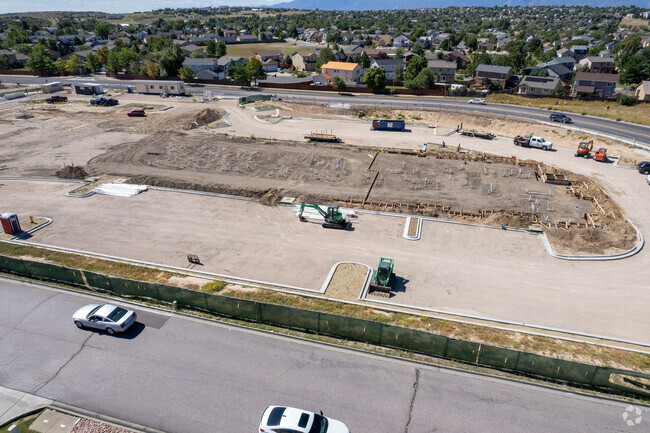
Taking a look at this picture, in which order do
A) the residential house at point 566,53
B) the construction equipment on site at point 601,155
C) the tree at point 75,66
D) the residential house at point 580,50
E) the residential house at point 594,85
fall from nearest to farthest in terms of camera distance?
the construction equipment on site at point 601,155 → the residential house at point 594,85 → the tree at point 75,66 → the residential house at point 566,53 → the residential house at point 580,50

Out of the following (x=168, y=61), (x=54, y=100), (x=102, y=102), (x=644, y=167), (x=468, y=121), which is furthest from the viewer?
(x=168, y=61)

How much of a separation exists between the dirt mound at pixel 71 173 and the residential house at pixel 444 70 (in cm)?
9962

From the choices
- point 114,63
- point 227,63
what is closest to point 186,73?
point 227,63

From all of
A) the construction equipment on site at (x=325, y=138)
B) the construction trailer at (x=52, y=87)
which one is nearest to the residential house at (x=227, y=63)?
the construction trailer at (x=52, y=87)

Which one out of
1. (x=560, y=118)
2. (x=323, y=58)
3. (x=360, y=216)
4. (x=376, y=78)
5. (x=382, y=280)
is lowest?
(x=360, y=216)

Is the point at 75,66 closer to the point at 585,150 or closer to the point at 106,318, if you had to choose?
the point at 106,318

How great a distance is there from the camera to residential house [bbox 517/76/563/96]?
8862 cm

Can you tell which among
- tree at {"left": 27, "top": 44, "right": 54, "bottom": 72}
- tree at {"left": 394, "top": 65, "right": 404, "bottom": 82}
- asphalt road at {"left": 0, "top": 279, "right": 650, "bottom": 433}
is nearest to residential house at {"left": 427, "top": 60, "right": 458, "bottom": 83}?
tree at {"left": 394, "top": 65, "right": 404, "bottom": 82}

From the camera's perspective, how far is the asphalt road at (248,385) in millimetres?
17234

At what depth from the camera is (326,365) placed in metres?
20.2

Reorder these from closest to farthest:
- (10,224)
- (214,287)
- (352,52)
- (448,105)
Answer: (214,287), (10,224), (448,105), (352,52)

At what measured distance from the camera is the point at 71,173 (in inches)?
1778

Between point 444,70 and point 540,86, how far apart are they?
3199 centimetres

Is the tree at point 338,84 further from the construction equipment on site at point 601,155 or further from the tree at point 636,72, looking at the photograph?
the tree at point 636,72
